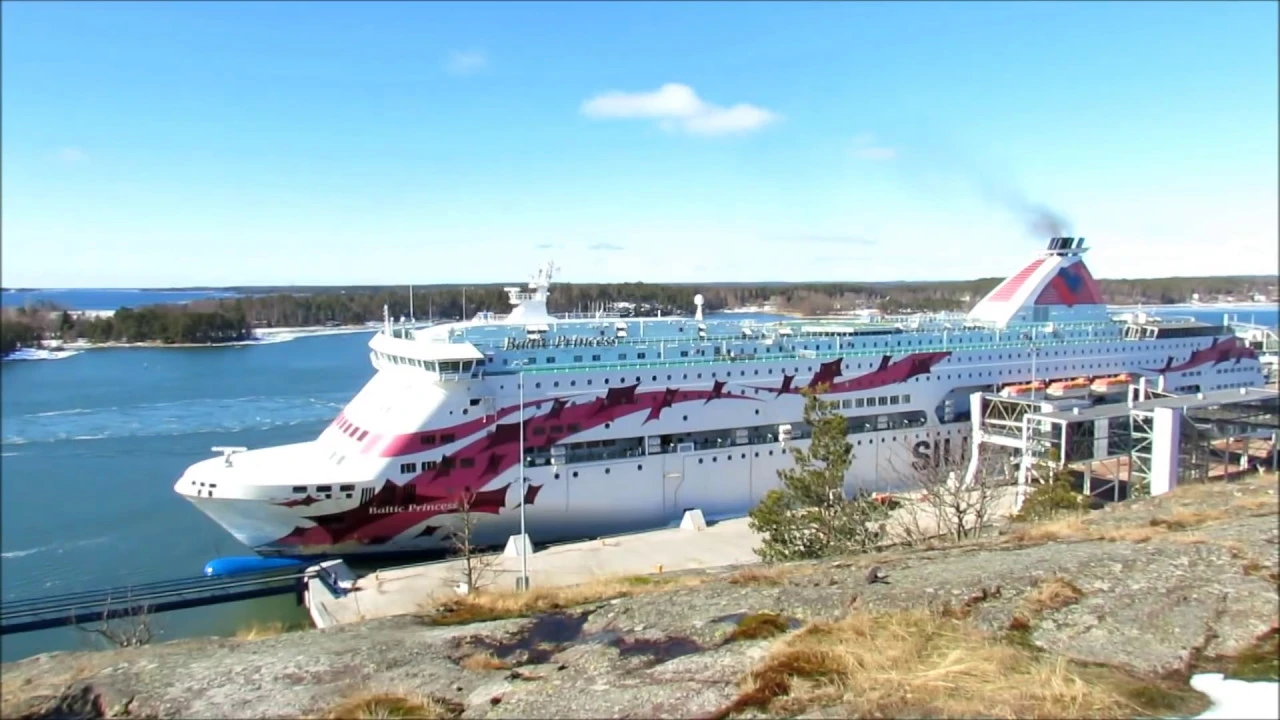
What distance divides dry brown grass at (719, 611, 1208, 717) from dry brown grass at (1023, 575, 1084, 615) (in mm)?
591

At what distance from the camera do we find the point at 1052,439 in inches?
567

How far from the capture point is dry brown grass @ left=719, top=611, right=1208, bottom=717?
10.3 feet

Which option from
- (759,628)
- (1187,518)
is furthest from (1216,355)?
(759,628)

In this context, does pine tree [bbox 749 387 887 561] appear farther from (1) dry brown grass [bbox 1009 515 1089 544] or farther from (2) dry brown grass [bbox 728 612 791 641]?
(2) dry brown grass [bbox 728 612 791 641]

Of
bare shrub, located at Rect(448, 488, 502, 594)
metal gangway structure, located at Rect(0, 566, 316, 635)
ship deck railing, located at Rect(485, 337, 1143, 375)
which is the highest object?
ship deck railing, located at Rect(485, 337, 1143, 375)

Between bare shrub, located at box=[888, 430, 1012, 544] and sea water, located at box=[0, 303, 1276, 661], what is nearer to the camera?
sea water, located at box=[0, 303, 1276, 661]

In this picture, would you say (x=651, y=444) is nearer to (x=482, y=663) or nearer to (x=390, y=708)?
(x=482, y=663)

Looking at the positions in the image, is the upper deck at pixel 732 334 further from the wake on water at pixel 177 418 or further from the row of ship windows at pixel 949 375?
the wake on water at pixel 177 418

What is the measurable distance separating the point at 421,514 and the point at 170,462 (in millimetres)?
10556

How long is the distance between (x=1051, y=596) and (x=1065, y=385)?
47.4 ft

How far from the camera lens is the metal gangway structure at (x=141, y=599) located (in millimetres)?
Answer: 9250

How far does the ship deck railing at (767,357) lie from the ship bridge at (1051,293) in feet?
4.42

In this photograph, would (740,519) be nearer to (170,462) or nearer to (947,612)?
(947,612)

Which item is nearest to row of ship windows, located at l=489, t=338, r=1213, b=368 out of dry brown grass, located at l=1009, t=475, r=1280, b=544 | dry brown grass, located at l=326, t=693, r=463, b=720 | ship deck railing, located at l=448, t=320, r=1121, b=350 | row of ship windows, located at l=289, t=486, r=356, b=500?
ship deck railing, located at l=448, t=320, r=1121, b=350
